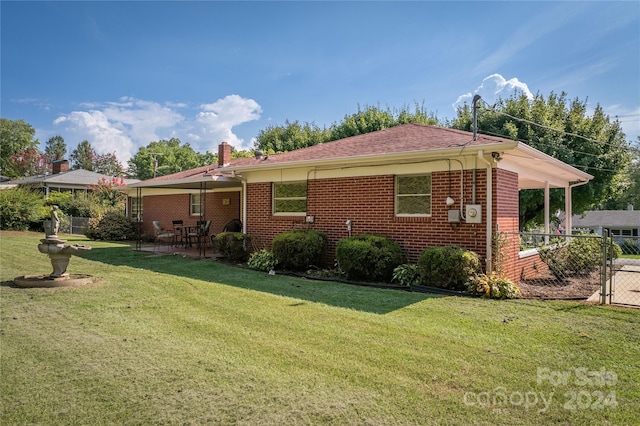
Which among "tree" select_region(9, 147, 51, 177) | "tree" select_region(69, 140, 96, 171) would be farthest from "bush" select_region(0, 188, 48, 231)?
"tree" select_region(69, 140, 96, 171)

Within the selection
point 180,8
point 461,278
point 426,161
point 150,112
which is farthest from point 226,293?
point 150,112

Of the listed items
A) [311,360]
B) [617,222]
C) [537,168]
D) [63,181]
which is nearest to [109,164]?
[63,181]

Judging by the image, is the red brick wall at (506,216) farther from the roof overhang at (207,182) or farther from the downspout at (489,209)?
the roof overhang at (207,182)

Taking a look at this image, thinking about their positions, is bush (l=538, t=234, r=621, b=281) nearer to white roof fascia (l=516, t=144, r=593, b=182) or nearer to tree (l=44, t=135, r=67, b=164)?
white roof fascia (l=516, t=144, r=593, b=182)

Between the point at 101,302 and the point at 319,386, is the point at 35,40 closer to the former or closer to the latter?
the point at 101,302

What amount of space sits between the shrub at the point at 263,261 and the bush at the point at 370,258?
89.5 inches

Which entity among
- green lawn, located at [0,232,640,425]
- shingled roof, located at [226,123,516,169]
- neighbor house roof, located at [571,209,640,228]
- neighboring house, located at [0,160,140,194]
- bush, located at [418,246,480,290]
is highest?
neighboring house, located at [0,160,140,194]

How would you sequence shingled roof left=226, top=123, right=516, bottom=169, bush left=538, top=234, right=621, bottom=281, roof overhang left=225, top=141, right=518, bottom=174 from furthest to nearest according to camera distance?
bush left=538, top=234, right=621, bottom=281 → shingled roof left=226, top=123, right=516, bottom=169 → roof overhang left=225, top=141, right=518, bottom=174

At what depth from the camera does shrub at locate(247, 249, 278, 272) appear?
10406mm

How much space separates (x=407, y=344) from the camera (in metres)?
4.54

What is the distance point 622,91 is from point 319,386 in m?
17.8

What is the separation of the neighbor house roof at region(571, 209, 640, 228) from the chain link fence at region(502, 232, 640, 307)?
35343 mm

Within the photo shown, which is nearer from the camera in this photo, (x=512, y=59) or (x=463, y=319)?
(x=463, y=319)

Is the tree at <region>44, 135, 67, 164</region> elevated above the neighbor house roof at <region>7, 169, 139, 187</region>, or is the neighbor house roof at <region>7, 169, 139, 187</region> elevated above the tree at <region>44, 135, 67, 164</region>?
the tree at <region>44, 135, 67, 164</region>
